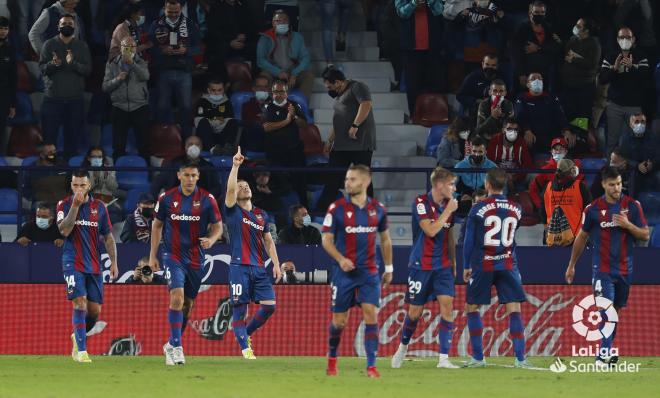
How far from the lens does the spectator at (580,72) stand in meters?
26.3

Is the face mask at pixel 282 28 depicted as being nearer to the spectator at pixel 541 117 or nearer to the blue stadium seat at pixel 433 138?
the blue stadium seat at pixel 433 138

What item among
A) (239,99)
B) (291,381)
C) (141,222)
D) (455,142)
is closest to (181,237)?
(291,381)

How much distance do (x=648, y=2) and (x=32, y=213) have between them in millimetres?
11874

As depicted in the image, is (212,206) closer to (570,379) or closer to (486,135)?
(570,379)

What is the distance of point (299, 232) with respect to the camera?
2267 centimetres

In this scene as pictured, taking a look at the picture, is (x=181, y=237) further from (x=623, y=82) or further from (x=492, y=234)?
(x=623, y=82)

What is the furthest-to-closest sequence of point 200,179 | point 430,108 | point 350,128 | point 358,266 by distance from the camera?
point 430,108 → point 350,128 → point 200,179 → point 358,266

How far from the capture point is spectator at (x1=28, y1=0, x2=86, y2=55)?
84.8 feet

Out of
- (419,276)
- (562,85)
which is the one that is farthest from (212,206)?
(562,85)

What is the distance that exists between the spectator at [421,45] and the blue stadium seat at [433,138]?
799 millimetres

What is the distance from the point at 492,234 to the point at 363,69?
1065cm

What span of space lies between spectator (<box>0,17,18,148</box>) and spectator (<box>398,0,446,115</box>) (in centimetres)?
651

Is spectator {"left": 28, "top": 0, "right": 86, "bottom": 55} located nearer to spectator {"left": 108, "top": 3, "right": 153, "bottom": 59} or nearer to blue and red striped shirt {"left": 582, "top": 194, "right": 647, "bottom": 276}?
spectator {"left": 108, "top": 3, "right": 153, "bottom": 59}

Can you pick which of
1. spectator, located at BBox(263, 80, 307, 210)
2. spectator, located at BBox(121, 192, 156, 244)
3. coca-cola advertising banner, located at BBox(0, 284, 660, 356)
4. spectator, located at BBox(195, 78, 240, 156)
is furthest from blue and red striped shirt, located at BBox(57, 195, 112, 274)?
spectator, located at BBox(195, 78, 240, 156)
